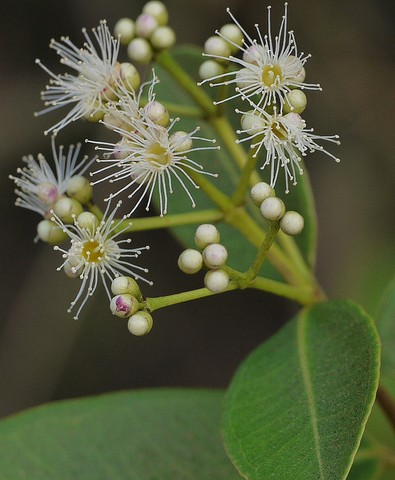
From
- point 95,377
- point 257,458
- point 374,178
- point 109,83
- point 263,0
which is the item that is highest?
point 263,0

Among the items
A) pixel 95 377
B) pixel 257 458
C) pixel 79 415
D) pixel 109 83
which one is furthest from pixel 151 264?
pixel 257 458

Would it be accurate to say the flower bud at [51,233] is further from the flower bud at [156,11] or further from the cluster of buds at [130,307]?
the flower bud at [156,11]

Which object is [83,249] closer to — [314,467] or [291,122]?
[291,122]

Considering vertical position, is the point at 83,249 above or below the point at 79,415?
above

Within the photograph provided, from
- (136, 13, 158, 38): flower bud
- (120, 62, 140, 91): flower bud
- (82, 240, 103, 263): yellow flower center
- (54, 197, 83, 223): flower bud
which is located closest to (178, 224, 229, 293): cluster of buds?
(82, 240, 103, 263): yellow flower center

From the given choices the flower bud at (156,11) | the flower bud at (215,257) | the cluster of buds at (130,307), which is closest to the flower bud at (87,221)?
the cluster of buds at (130,307)

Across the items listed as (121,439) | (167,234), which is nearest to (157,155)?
(121,439)
